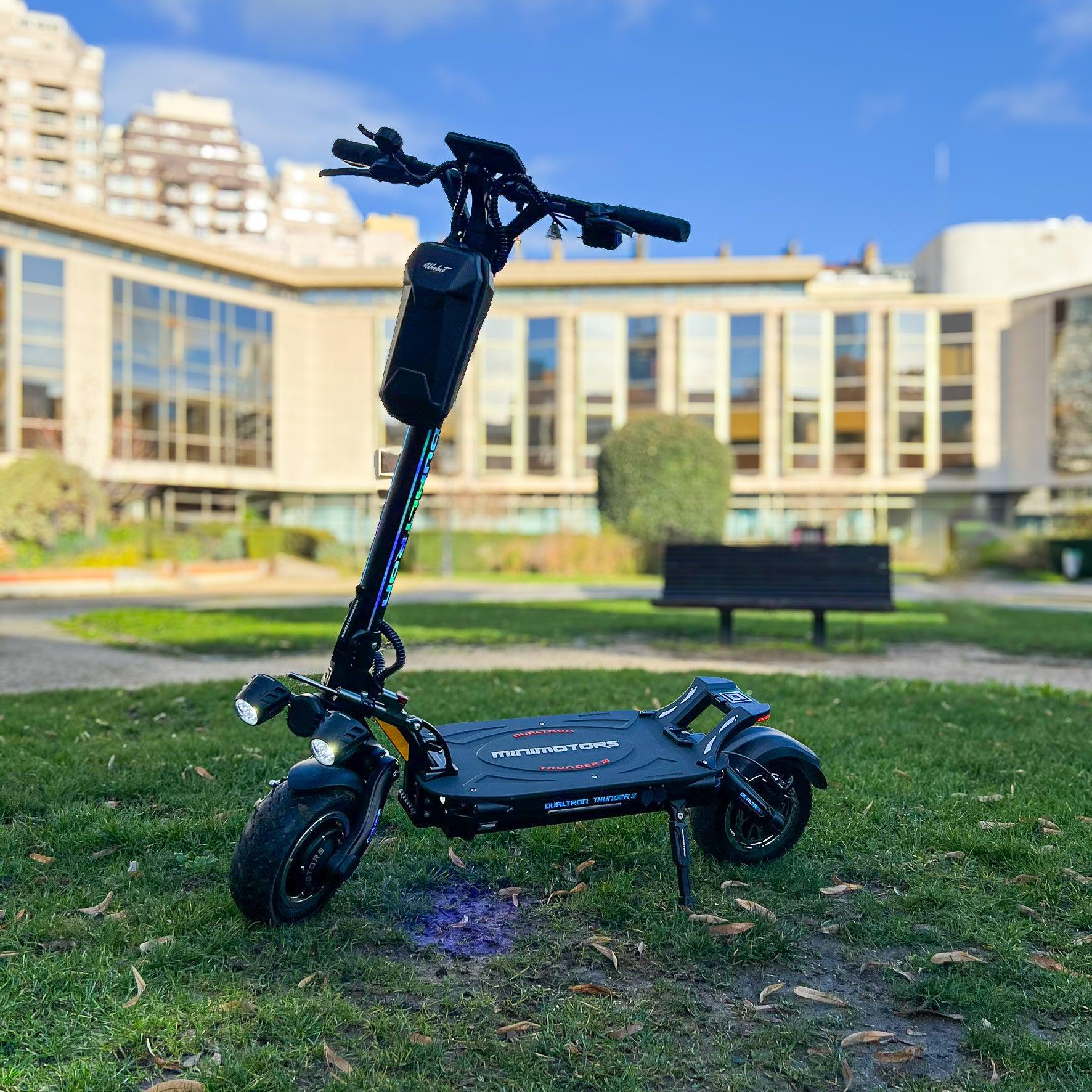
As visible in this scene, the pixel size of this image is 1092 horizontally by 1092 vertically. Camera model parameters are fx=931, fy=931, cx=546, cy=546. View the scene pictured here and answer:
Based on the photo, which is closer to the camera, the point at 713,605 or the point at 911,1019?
the point at 911,1019

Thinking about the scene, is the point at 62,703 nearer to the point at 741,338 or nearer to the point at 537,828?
the point at 537,828

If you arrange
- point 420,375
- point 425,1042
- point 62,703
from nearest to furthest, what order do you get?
point 425,1042, point 420,375, point 62,703

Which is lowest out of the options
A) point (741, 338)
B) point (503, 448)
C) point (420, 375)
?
point (420, 375)

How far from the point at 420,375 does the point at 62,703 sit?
180 inches

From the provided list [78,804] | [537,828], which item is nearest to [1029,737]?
[537,828]

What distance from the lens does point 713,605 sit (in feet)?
30.9

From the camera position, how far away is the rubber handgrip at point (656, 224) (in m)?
2.84

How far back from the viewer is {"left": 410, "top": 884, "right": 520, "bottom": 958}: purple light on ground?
2664 millimetres

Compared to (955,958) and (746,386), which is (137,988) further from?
(746,386)

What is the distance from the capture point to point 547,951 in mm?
2621

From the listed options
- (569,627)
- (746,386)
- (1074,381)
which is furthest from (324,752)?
(1074,381)

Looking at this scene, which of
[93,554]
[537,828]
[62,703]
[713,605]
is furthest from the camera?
[93,554]

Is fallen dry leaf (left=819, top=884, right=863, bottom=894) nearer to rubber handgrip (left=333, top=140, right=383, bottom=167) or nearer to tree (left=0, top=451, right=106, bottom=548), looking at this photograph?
rubber handgrip (left=333, top=140, right=383, bottom=167)

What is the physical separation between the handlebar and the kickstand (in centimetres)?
178
